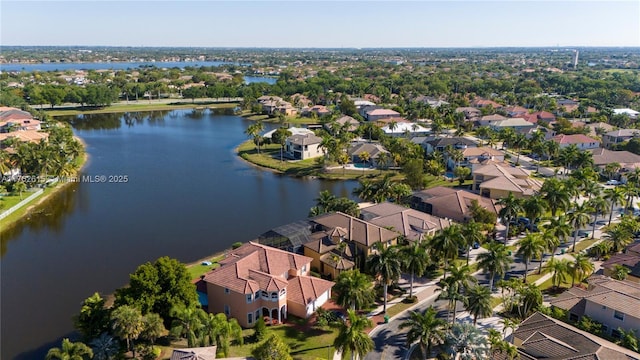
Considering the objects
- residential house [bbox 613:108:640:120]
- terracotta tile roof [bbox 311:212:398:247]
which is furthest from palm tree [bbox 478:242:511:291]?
residential house [bbox 613:108:640:120]

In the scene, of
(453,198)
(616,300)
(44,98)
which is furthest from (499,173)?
(44,98)

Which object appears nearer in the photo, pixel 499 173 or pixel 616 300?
pixel 616 300

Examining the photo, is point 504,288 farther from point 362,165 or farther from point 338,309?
point 362,165

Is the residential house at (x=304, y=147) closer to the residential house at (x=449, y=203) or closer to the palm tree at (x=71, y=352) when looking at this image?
the residential house at (x=449, y=203)

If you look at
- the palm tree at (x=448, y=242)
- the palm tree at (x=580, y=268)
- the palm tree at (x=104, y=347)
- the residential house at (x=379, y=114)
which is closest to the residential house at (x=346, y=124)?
the residential house at (x=379, y=114)

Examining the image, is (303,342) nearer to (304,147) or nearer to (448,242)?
(448,242)

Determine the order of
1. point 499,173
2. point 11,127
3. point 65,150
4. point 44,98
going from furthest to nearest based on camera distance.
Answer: point 44,98
point 11,127
point 65,150
point 499,173
